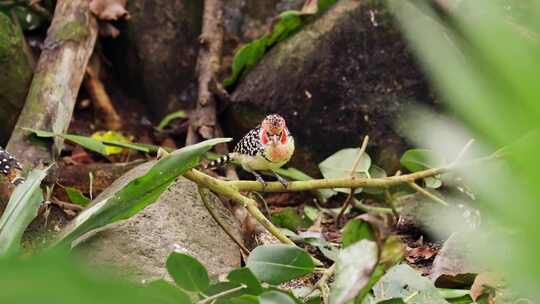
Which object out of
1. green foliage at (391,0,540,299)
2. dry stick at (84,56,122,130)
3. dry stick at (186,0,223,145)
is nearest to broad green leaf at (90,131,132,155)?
dry stick at (84,56,122,130)

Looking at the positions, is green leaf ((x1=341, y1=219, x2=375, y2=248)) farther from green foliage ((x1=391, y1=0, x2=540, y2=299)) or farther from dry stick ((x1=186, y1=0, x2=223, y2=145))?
dry stick ((x1=186, y1=0, x2=223, y2=145))

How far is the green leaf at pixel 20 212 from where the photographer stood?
195 centimetres

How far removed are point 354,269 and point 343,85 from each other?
3406 millimetres

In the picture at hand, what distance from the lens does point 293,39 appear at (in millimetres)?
4566

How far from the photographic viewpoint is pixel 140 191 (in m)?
2.00

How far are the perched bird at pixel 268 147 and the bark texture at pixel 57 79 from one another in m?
0.97

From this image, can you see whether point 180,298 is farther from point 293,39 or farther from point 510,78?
point 293,39


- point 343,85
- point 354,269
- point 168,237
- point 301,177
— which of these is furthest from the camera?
point 343,85

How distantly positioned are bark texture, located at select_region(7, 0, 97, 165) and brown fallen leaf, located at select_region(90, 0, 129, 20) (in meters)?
0.06

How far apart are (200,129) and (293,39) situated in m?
0.75

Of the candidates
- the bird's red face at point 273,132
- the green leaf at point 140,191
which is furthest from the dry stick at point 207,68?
the green leaf at point 140,191

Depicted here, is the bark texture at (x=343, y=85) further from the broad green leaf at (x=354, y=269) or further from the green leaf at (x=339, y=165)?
the broad green leaf at (x=354, y=269)

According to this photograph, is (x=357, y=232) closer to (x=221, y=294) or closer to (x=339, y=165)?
(x=221, y=294)

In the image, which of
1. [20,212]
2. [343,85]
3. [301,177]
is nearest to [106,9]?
[343,85]
